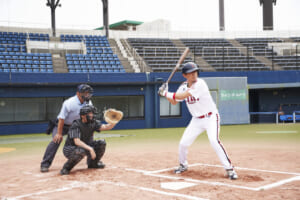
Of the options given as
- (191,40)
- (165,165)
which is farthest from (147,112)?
(165,165)

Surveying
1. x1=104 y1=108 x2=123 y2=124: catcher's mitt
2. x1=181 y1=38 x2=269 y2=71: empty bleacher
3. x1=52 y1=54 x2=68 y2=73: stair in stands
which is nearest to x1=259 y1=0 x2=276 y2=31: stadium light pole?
x1=181 y1=38 x2=269 y2=71: empty bleacher

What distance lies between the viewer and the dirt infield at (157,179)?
16.5ft

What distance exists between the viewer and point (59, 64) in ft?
74.3

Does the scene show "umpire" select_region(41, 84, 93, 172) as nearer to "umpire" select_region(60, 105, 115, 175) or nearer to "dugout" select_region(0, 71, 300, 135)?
"umpire" select_region(60, 105, 115, 175)

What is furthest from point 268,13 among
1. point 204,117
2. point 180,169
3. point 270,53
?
point 180,169

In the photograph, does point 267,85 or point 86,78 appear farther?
point 267,85

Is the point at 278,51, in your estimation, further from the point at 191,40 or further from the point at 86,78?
the point at 86,78

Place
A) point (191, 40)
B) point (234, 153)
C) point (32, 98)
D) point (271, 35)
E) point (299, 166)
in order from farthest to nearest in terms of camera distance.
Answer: point (271, 35) < point (191, 40) < point (32, 98) < point (234, 153) < point (299, 166)

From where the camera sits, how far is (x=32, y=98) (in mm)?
19703

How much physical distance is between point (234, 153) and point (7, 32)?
2348 cm

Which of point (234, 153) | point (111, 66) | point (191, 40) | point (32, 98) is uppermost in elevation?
point (191, 40)

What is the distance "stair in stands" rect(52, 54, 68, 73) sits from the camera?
21642mm

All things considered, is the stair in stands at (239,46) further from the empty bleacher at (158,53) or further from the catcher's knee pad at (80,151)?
the catcher's knee pad at (80,151)

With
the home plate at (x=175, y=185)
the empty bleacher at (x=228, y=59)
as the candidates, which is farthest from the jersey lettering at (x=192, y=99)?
the empty bleacher at (x=228, y=59)
